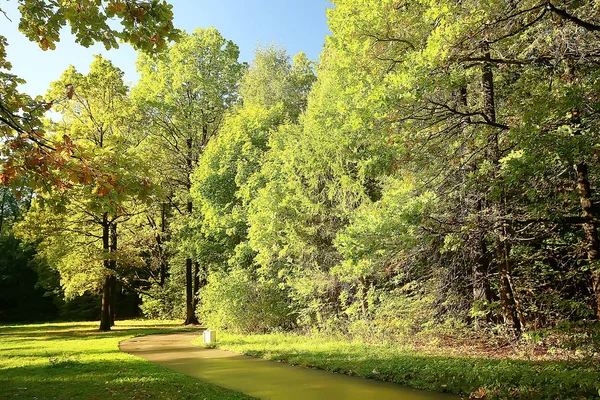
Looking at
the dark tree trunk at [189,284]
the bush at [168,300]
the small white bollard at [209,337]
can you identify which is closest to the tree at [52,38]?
the small white bollard at [209,337]

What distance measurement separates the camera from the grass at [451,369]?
20.6ft

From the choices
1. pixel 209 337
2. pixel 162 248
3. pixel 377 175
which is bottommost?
pixel 209 337

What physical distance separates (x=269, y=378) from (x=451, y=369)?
372 cm

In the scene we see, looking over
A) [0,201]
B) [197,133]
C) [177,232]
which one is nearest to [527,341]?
[177,232]

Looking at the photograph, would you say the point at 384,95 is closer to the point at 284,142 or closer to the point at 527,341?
the point at 527,341

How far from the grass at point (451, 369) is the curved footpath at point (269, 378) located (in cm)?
33

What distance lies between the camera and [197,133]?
Result: 24688 mm

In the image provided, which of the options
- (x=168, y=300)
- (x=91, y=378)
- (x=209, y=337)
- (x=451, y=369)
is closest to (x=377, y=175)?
(x=451, y=369)

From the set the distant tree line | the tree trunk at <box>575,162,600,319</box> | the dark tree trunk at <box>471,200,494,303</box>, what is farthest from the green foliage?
the tree trunk at <box>575,162,600,319</box>

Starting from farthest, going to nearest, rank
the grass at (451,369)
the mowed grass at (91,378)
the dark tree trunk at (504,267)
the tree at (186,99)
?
1. the tree at (186,99)
2. the dark tree trunk at (504,267)
3. the mowed grass at (91,378)
4. the grass at (451,369)

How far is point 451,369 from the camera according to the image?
310 inches

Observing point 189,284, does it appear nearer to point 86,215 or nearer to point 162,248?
point 162,248

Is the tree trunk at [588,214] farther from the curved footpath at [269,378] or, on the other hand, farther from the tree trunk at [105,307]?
the tree trunk at [105,307]

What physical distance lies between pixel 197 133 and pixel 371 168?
19066 millimetres
